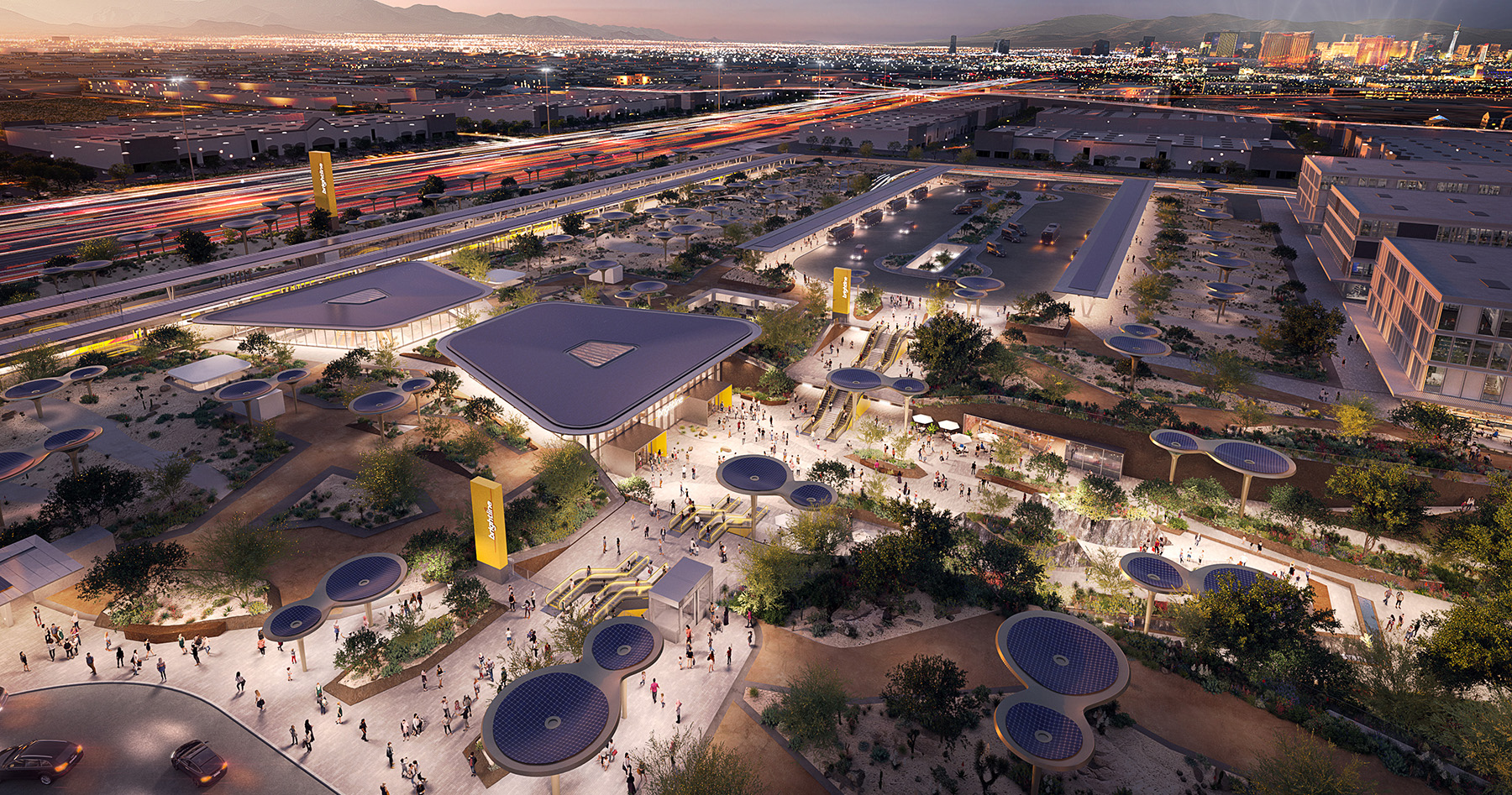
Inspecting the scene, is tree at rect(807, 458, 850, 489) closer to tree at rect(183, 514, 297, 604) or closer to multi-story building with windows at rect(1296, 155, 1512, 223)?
tree at rect(183, 514, 297, 604)

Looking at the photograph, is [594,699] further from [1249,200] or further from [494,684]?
[1249,200]

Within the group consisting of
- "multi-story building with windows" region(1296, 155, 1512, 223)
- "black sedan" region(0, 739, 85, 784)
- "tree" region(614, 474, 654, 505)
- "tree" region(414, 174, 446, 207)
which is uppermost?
"multi-story building with windows" region(1296, 155, 1512, 223)

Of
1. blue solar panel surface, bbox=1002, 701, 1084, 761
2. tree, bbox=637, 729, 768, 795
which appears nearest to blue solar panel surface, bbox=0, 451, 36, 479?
tree, bbox=637, 729, 768, 795

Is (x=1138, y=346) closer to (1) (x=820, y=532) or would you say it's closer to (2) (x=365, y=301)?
(1) (x=820, y=532)

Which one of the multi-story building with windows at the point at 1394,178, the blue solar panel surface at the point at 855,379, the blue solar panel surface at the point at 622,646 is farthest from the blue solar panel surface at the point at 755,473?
the multi-story building with windows at the point at 1394,178

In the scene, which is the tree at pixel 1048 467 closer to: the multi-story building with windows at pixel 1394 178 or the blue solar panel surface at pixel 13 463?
the blue solar panel surface at pixel 13 463

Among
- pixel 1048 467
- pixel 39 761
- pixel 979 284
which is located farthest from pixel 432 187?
pixel 39 761

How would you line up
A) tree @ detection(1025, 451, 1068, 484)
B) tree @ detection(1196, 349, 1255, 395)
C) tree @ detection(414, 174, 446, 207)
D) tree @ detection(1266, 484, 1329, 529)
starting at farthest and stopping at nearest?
tree @ detection(414, 174, 446, 207) → tree @ detection(1196, 349, 1255, 395) → tree @ detection(1025, 451, 1068, 484) → tree @ detection(1266, 484, 1329, 529)
